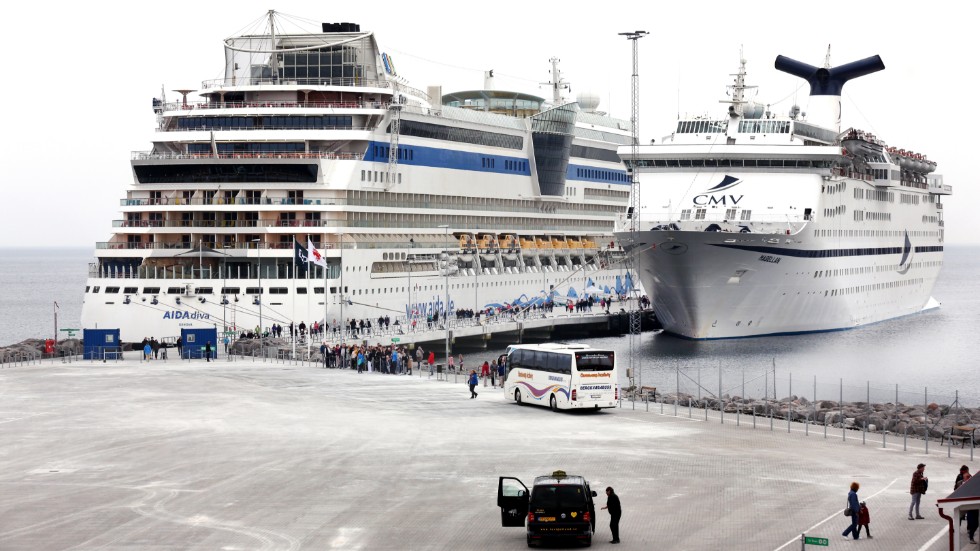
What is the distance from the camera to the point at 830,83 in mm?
100562

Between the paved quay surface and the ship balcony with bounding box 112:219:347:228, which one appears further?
the ship balcony with bounding box 112:219:347:228

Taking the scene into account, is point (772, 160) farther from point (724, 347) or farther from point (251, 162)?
point (251, 162)

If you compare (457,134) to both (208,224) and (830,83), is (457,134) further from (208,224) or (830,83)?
(830,83)

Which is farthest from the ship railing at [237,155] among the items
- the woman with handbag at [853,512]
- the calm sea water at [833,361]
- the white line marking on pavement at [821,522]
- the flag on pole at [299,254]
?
the woman with handbag at [853,512]

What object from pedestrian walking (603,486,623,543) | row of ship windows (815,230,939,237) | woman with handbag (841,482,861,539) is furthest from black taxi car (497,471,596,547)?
row of ship windows (815,230,939,237)

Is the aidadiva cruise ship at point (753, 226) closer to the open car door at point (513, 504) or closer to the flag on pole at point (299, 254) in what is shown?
the flag on pole at point (299, 254)

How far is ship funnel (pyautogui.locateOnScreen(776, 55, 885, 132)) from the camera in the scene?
99812 mm

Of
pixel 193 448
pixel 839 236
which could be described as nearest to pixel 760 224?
pixel 839 236

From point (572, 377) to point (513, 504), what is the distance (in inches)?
664

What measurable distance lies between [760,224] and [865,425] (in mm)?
36693

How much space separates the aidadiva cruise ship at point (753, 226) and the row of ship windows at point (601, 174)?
22.5m

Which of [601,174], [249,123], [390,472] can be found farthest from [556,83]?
[390,472]

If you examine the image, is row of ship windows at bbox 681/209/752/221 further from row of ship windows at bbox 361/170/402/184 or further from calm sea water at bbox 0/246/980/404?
row of ship windows at bbox 361/170/402/184

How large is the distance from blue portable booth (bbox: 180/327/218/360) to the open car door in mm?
38178
